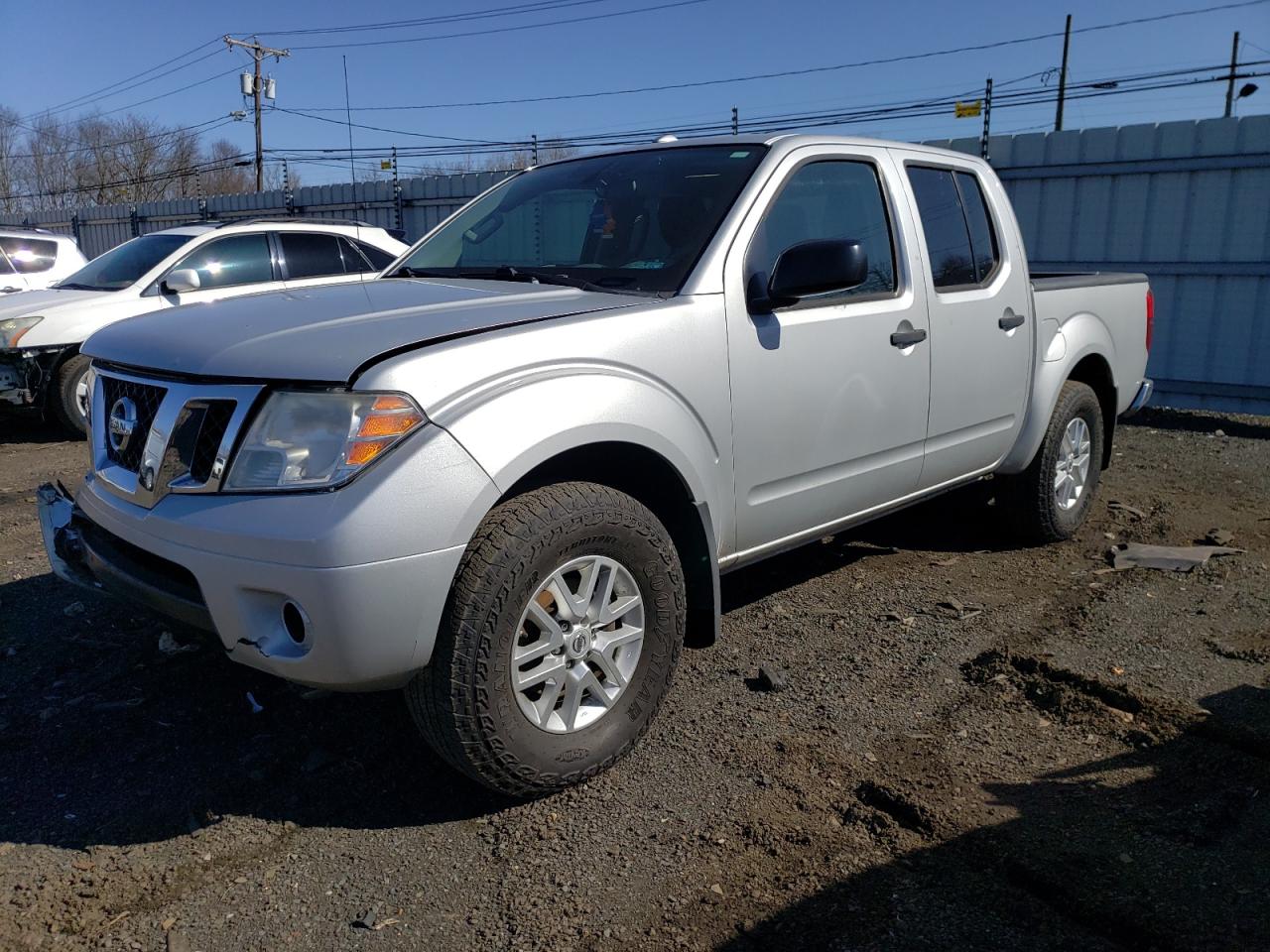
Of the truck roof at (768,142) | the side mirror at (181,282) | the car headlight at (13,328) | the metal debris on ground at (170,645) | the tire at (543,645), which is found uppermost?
the truck roof at (768,142)

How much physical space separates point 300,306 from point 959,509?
173 inches

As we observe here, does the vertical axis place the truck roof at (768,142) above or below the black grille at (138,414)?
above

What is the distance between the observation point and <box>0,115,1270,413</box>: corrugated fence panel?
29.9 feet

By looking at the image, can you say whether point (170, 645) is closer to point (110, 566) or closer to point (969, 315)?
point (110, 566)

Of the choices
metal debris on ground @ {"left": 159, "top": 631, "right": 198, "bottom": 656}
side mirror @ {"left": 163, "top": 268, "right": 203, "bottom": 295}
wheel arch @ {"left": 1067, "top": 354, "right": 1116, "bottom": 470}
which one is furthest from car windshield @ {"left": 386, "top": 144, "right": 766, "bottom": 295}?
side mirror @ {"left": 163, "top": 268, "right": 203, "bottom": 295}

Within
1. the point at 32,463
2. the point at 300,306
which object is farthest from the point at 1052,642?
the point at 32,463

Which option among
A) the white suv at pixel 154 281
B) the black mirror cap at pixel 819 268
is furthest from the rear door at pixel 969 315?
the white suv at pixel 154 281

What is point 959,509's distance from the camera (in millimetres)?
6207

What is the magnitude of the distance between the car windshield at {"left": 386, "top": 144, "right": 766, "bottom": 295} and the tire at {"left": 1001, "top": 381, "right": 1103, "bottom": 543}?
245cm

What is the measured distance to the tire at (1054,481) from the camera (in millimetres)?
5188

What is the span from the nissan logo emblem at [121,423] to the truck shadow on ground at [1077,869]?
2.19m

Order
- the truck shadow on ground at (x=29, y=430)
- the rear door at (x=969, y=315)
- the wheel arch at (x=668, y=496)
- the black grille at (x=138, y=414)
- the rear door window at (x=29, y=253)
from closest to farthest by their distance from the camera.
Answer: the black grille at (x=138, y=414) < the wheel arch at (x=668, y=496) < the rear door at (x=969, y=315) < the truck shadow on ground at (x=29, y=430) < the rear door window at (x=29, y=253)

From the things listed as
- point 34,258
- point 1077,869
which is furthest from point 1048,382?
point 34,258

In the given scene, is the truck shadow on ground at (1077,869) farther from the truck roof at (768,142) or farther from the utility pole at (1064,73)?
the utility pole at (1064,73)
